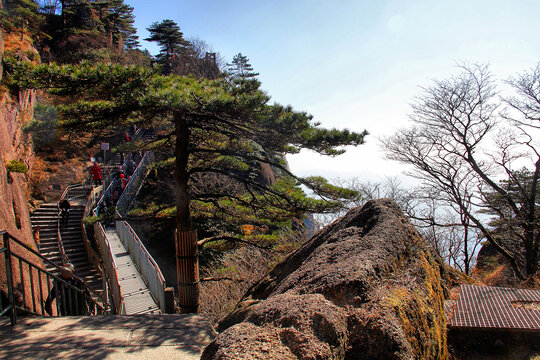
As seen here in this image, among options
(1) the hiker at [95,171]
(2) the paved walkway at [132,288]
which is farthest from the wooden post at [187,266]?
(1) the hiker at [95,171]

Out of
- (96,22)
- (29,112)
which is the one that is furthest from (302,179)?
(96,22)

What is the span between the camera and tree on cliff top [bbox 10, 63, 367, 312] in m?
5.43

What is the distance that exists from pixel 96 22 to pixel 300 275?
43234 millimetres

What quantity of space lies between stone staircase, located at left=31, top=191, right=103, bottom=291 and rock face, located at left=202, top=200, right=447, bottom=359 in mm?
14358

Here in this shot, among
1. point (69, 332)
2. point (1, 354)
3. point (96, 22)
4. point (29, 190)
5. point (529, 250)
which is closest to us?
point (1, 354)

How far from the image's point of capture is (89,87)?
5848 millimetres

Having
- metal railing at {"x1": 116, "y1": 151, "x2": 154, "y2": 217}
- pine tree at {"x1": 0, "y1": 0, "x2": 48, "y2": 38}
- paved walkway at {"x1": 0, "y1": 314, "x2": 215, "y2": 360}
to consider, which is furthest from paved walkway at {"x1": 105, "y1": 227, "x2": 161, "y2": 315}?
pine tree at {"x1": 0, "y1": 0, "x2": 48, "y2": 38}

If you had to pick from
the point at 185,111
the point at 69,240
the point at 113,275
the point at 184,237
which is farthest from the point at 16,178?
the point at 185,111

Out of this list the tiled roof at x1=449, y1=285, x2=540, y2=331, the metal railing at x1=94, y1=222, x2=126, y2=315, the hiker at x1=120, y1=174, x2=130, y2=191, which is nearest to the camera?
the tiled roof at x1=449, y1=285, x2=540, y2=331

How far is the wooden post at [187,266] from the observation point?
23.1 ft

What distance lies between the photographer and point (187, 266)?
7055mm

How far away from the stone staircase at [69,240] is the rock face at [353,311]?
14.4 meters

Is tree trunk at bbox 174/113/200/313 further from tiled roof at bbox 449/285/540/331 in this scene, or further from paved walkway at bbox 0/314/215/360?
tiled roof at bbox 449/285/540/331

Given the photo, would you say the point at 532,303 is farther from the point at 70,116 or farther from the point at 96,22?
the point at 96,22
